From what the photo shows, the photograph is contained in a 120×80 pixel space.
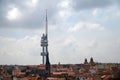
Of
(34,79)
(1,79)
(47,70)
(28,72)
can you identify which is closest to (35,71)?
(28,72)

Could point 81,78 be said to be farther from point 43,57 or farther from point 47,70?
point 43,57

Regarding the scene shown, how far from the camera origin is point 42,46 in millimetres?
186625

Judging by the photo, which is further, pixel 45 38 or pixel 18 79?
pixel 45 38

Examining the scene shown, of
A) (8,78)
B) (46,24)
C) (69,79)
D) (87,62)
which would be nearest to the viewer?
(69,79)

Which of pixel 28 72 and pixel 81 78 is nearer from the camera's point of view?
pixel 81 78

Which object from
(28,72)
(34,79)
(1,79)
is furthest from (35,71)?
(34,79)

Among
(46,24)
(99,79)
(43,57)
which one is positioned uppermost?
(46,24)

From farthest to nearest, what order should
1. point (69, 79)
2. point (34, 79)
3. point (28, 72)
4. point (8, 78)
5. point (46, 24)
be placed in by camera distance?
point (46, 24), point (28, 72), point (8, 78), point (69, 79), point (34, 79)

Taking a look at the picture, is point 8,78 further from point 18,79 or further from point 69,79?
point 69,79

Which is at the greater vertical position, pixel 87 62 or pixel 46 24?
pixel 46 24

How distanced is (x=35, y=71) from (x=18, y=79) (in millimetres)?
28644

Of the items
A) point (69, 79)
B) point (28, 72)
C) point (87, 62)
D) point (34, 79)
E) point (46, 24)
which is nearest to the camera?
point (34, 79)

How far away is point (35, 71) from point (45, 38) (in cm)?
3878

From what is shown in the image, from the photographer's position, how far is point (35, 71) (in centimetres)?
15125
